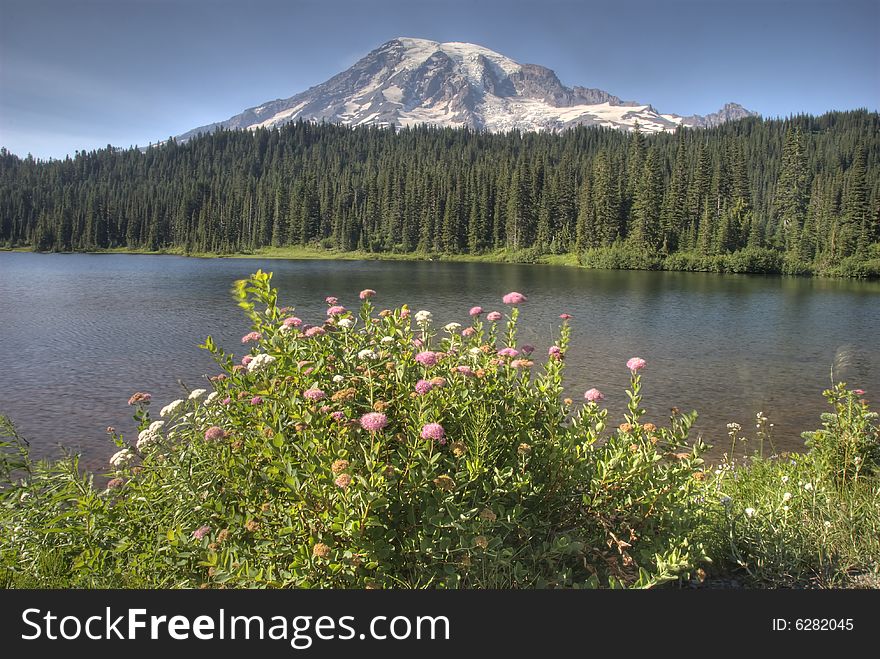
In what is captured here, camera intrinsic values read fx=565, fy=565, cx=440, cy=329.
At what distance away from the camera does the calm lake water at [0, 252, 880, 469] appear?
16438 mm

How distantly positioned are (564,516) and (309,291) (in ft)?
156

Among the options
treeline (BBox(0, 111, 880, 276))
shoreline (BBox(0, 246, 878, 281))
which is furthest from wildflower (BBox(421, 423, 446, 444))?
treeline (BBox(0, 111, 880, 276))

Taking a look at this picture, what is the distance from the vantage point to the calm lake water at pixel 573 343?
1644 centimetres

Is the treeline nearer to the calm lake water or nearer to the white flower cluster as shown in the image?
the calm lake water

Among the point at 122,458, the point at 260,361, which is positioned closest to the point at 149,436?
the point at 122,458

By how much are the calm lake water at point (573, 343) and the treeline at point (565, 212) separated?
122 ft

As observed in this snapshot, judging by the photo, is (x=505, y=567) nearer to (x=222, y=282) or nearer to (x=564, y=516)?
(x=564, y=516)

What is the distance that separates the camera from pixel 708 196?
105 metres

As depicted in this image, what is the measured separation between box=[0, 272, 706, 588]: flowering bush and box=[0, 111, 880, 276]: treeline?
89.3 m

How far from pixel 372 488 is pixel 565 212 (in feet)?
408

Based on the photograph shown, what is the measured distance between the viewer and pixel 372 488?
345 centimetres

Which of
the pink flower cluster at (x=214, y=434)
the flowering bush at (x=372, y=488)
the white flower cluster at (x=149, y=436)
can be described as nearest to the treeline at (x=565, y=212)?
the flowering bush at (x=372, y=488)

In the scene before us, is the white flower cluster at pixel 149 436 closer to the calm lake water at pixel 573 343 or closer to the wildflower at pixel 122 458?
the wildflower at pixel 122 458

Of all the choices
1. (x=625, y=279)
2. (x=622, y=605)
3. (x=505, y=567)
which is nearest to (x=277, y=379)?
(x=505, y=567)
